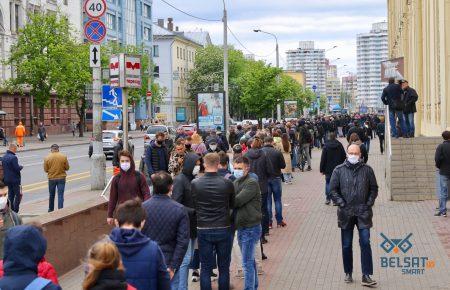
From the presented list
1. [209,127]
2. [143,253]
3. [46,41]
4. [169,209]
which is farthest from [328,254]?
[46,41]

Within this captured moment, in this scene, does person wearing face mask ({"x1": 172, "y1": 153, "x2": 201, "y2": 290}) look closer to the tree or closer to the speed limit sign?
the speed limit sign

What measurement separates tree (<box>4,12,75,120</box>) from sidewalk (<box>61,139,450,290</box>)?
4621cm

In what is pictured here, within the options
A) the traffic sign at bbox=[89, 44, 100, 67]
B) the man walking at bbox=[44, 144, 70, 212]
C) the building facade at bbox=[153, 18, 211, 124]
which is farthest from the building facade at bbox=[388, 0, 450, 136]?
the building facade at bbox=[153, 18, 211, 124]

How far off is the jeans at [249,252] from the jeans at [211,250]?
519 millimetres

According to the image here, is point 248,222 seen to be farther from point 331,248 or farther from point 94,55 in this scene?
point 94,55

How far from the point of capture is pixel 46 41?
214 ft

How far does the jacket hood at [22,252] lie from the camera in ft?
17.1

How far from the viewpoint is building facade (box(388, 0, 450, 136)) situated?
22688 mm

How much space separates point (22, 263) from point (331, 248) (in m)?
8.86

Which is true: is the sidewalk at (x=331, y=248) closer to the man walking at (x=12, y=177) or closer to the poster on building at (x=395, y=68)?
the poster on building at (x=395, y=68)

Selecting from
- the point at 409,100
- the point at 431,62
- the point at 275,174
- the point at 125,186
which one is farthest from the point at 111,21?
the point at 125,186

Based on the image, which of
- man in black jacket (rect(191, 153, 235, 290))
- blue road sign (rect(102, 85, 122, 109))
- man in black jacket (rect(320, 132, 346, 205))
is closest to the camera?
man in black jacket (rect(191, 153, 235, 290))

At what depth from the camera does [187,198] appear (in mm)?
9555

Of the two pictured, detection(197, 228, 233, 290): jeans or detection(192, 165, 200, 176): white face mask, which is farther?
detection(192, 165, 200, 176): white face mask
